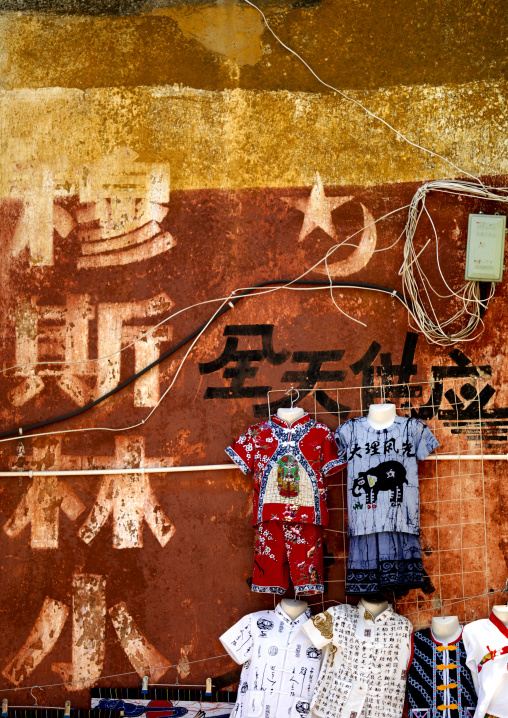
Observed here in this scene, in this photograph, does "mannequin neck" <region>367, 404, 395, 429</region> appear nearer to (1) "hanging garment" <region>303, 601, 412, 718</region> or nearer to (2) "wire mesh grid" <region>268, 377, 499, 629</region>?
(2) "wire mesh grid" <region>268, 377, 499, 629</region>

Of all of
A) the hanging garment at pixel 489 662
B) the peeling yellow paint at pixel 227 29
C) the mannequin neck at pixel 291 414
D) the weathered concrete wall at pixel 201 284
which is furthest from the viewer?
the peeling yellow paint at pixel 227 29

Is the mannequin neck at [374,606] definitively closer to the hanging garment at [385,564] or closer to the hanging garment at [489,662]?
the hanging garment at [385,564]

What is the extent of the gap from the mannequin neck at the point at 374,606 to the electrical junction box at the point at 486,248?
5.10 ft

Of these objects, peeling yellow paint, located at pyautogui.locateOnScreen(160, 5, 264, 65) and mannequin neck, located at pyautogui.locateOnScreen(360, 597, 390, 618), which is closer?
mannequin neck, located at pyautogui.locateOnScreen(360, 597, 390, 618)

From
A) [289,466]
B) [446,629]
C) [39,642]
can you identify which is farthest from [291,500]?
[39,642]

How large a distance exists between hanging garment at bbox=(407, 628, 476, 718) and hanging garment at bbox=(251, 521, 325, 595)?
20.5 inches

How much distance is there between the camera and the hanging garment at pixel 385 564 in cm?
300

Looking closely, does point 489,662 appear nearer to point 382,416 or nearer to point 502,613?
point 502,613

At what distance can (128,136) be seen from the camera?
359cm

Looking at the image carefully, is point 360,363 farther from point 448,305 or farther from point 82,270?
point 82,270

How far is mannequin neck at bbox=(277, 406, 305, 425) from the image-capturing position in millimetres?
3262

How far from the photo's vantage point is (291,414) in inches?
128

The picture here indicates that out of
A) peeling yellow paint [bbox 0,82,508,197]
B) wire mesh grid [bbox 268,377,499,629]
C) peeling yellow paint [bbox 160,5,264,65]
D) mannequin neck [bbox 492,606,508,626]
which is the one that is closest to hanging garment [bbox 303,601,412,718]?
wire mesh grid [bbox 268,377,499,629]

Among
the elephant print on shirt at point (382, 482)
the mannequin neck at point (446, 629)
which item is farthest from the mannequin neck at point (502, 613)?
the elephant print on shirt at point (382, 482)
